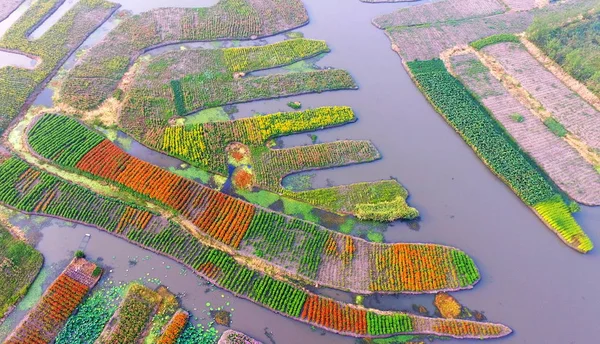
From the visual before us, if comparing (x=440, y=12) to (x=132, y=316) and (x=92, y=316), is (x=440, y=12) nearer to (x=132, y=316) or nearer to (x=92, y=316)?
(x=132, y=316)

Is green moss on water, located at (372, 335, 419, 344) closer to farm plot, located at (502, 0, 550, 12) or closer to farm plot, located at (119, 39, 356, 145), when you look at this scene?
farm plot, located at (119, 39, 356, 145)

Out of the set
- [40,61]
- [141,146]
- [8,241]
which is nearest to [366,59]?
[141,146]

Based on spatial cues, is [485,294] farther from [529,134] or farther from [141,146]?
[141,146]

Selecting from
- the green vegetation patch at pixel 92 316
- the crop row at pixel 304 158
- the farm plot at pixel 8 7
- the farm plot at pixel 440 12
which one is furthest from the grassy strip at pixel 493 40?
the farm plot at pixel 8 7

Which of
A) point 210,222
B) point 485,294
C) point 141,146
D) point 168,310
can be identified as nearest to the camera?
point 168,310

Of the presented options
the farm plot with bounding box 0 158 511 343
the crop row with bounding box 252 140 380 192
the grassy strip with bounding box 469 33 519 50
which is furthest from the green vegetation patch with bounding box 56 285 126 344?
the grassy strip with bounding box 469 33 519 50

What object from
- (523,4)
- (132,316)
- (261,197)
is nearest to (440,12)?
(523,4)
